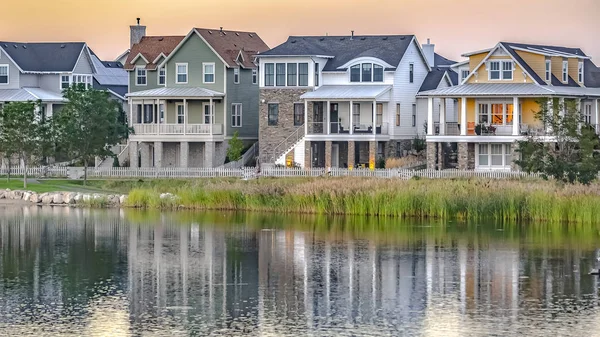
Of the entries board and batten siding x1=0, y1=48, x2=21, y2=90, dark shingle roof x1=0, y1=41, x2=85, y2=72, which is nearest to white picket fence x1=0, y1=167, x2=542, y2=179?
board and batten siding x1=0, y1=48, x2=21, y2=90

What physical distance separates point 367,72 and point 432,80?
5.07 m

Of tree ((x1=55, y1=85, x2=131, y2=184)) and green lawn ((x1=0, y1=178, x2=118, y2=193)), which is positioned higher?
tree ((x1=55, y1=85, x2=131, y2=184))

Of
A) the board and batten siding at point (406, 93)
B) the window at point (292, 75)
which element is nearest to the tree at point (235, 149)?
the window at point (292, 75)

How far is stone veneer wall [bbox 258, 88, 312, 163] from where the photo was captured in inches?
3322

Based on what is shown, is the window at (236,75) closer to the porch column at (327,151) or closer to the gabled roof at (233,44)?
the gabled roof at (233,44)

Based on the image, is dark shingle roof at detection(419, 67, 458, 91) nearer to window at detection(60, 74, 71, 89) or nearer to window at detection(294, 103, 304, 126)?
window at detection(294, 103, 304, 126)

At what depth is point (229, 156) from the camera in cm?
8419

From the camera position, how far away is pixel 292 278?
4372 centimetres

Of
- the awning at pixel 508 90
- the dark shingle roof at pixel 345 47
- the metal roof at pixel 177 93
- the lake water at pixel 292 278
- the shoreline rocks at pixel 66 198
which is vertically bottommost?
the lake water at pixel 292 278

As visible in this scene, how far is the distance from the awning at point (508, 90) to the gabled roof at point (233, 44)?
1426cm

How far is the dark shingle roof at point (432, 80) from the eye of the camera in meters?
85.4

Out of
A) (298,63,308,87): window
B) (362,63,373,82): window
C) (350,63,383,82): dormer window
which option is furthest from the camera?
(298,63,308,87): window

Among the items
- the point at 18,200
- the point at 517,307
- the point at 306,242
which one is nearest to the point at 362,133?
the point at 18,200

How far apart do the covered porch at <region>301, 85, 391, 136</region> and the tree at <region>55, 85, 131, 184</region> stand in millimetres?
12187
